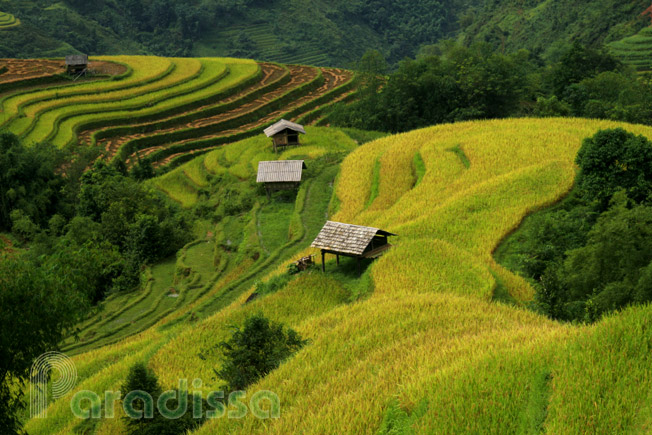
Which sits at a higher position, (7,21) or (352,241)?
(7,21)

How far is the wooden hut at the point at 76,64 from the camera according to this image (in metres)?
52.6

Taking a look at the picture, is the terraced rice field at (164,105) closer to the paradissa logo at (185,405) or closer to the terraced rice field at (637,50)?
the terraced rice field at (637,50)

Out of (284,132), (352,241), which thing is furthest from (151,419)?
(284,132)

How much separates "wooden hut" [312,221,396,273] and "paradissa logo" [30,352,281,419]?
5265 mm

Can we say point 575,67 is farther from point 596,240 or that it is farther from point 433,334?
point 433,334

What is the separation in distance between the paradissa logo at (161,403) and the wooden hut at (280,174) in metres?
14.6

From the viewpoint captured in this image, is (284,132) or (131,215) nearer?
(131,215)

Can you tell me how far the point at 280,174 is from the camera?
26797mm

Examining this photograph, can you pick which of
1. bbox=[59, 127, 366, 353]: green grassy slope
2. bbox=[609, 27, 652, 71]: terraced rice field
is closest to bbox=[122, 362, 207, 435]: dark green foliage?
bbox=[59, 127, 366, 353]: green grassy slope

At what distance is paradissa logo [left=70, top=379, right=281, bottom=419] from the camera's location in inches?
365

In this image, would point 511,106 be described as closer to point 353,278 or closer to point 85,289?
point 353,278

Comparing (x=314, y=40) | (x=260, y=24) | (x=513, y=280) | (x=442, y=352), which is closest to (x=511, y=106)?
(x=513, y=280)

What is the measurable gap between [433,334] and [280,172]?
17.0 m

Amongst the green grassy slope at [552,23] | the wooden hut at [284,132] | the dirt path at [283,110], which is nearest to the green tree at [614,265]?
the wooden hut at [284,132]
